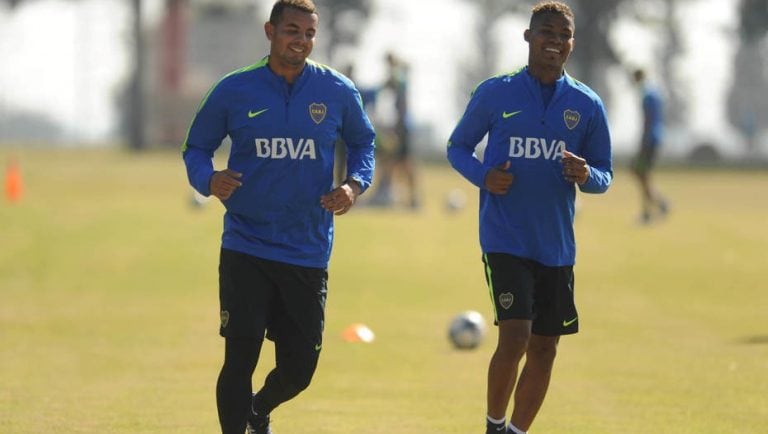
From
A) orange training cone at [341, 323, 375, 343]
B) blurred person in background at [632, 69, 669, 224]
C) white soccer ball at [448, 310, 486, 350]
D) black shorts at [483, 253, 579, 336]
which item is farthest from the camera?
blurred person in background at [632, 69, 669, 224]

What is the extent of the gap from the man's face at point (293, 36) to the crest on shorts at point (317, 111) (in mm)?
220

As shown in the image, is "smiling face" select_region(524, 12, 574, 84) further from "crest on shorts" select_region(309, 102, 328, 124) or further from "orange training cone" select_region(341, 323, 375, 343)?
"orange training cone" select_region(341, 323, 375, 343)

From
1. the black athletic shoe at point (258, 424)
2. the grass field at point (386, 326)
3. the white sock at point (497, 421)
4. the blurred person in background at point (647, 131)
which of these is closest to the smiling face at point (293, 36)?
the black athletic shoe at point (258, 424)

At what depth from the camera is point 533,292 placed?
9094 mm

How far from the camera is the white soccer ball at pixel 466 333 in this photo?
14.8 metres

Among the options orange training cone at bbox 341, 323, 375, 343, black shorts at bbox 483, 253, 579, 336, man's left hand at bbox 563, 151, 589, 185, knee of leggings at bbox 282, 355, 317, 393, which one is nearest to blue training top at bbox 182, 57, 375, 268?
knee of leggings at bbox 282, 355, 317, 393

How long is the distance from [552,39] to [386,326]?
8.02 meters

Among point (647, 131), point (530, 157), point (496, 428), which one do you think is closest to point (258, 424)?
point (496, 428)

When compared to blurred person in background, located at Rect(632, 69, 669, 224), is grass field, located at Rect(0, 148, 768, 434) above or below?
below

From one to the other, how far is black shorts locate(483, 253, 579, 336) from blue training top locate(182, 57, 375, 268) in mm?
884

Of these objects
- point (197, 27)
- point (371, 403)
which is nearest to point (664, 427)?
point (371, 403)

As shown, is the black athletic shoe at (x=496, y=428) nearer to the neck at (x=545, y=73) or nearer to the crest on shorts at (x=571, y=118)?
the crest on shorts at (x=571, y=118)

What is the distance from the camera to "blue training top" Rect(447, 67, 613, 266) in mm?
9023

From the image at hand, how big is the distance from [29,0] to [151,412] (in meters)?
77.4
